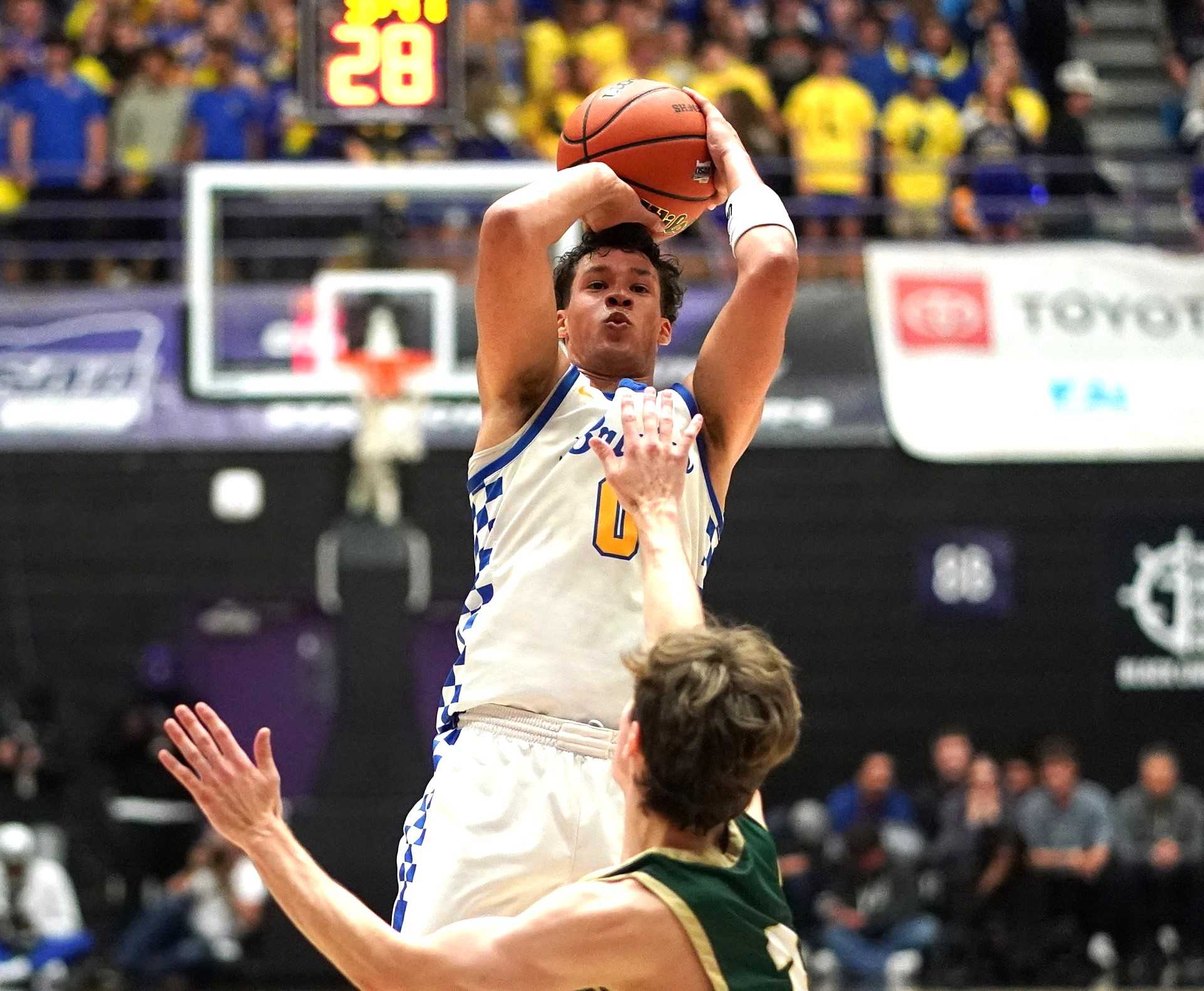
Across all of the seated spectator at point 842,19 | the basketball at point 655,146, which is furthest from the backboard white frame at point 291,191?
the basketball at point 655,146

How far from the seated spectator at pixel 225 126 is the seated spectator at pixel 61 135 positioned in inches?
26.9

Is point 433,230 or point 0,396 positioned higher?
point 433,230

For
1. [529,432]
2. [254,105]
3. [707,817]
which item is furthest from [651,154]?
[254,105]

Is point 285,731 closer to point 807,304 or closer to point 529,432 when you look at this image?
point 807,304

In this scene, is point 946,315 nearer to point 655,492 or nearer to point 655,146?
point 655,146

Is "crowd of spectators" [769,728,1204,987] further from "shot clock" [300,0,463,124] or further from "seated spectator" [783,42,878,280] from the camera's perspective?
"shot clock" [300,0,463,124]

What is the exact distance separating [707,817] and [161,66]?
12121 mm

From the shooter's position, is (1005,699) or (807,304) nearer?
(807,304)

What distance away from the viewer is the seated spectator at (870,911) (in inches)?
482

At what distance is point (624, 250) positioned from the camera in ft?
13.3

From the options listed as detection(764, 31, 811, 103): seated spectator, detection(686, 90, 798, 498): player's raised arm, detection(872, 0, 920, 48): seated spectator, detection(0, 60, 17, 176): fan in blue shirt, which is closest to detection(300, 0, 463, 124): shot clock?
detection(686, 90, 798, 498): player's raised arm

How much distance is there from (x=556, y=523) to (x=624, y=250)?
22.9 inches

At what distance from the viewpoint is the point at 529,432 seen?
3951mm

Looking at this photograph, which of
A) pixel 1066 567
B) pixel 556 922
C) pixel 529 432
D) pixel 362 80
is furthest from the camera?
pixel 1066 567
